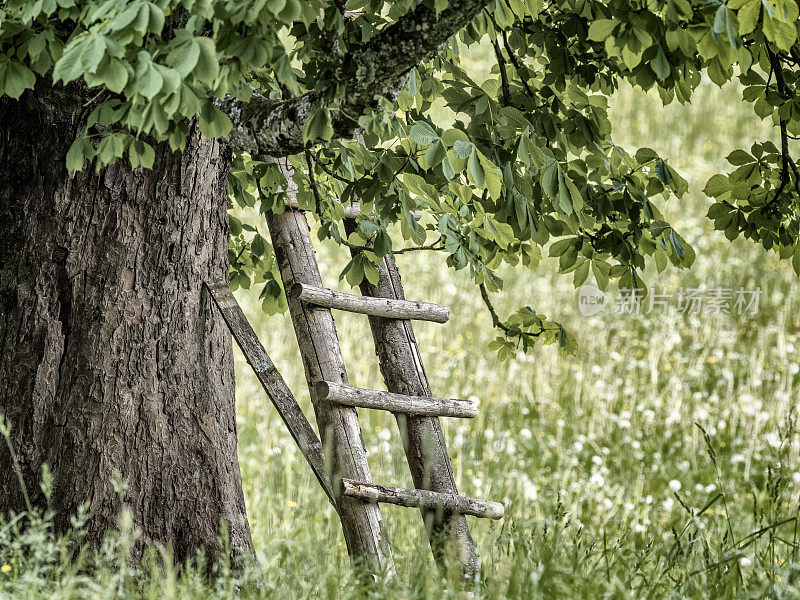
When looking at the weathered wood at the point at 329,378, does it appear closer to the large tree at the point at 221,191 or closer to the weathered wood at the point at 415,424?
the large tree at the point at 221,191

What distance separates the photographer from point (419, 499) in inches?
117

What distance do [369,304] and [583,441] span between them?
2.86 metres

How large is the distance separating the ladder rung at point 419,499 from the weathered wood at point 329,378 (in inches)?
2.3

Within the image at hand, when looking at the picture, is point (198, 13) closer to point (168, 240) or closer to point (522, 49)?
point (168, 240)

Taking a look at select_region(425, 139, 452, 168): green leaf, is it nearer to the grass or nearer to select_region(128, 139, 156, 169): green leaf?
select_region(128, 139, 156, 169): green leaf

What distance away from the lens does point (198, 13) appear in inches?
69.9

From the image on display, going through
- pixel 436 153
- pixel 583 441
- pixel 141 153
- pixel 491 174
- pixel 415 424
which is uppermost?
pixel 141 153

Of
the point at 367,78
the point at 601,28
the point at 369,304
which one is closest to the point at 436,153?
the point at 367,78

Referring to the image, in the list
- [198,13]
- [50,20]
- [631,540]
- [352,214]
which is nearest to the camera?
[198,13]

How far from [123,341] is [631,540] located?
9.37 ft

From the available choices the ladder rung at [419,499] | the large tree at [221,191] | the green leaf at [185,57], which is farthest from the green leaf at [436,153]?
the ladder rung at [419,499]

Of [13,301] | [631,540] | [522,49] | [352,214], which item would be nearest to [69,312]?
[13,301]

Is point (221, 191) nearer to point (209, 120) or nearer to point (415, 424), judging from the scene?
point (209, 120)

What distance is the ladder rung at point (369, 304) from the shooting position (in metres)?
3.03
